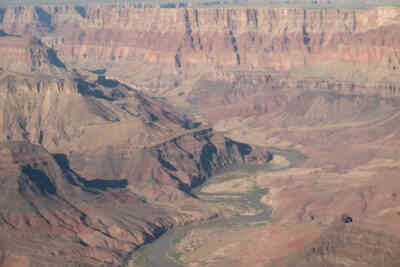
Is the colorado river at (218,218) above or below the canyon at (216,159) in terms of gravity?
below

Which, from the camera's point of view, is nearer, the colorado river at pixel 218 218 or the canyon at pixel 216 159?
the canyon at pixel 216 159

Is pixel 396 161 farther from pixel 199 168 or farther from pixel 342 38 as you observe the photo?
pixel 342 38

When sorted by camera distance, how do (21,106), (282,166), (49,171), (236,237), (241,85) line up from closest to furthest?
1. (236,237)
2. (49,171)
3. (282,166)
4. (21,106)
5. (241,85)

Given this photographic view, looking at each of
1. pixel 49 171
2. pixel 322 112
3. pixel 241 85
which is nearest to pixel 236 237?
pixel 49 171

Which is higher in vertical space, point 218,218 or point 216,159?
point 216,159

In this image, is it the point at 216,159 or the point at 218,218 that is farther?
the point at 216,159
